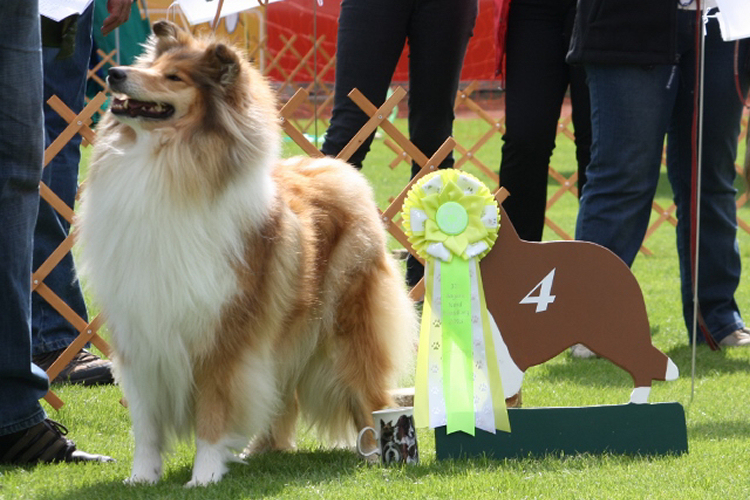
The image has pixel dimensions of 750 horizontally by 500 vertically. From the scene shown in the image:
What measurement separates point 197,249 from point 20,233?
0.51 meters

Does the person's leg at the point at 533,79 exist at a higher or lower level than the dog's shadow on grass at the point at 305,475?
higher

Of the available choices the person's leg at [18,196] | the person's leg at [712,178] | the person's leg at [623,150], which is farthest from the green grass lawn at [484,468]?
the person's leg at [623,150]

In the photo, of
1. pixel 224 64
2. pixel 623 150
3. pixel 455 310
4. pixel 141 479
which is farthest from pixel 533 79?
pixel 141 479

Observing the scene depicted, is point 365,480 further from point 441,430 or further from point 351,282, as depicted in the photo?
point 351,282

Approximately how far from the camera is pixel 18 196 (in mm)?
2695

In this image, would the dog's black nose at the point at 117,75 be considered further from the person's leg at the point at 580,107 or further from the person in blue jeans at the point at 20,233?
the person's leg at the point at 580,107

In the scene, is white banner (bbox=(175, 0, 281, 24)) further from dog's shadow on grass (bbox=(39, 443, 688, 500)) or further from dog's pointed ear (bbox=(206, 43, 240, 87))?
dog's shadow on grass (bbox=(39, 443, 688, 500))

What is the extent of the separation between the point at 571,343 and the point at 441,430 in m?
0.44

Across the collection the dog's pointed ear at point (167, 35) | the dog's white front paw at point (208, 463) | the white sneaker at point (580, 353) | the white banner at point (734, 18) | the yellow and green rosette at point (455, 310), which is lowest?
the white sneaker at point (580, 353)

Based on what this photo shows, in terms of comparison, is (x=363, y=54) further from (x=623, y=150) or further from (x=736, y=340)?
(x=736, y=340)

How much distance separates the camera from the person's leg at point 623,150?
3.64m

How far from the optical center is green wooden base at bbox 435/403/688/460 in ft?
8.92

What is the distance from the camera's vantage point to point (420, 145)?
429 cm

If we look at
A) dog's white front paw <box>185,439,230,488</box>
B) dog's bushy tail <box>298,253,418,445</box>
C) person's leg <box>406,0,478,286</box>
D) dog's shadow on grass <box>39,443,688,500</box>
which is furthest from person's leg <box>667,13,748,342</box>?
dog's white front paw <box>185,439,230,488</box>
